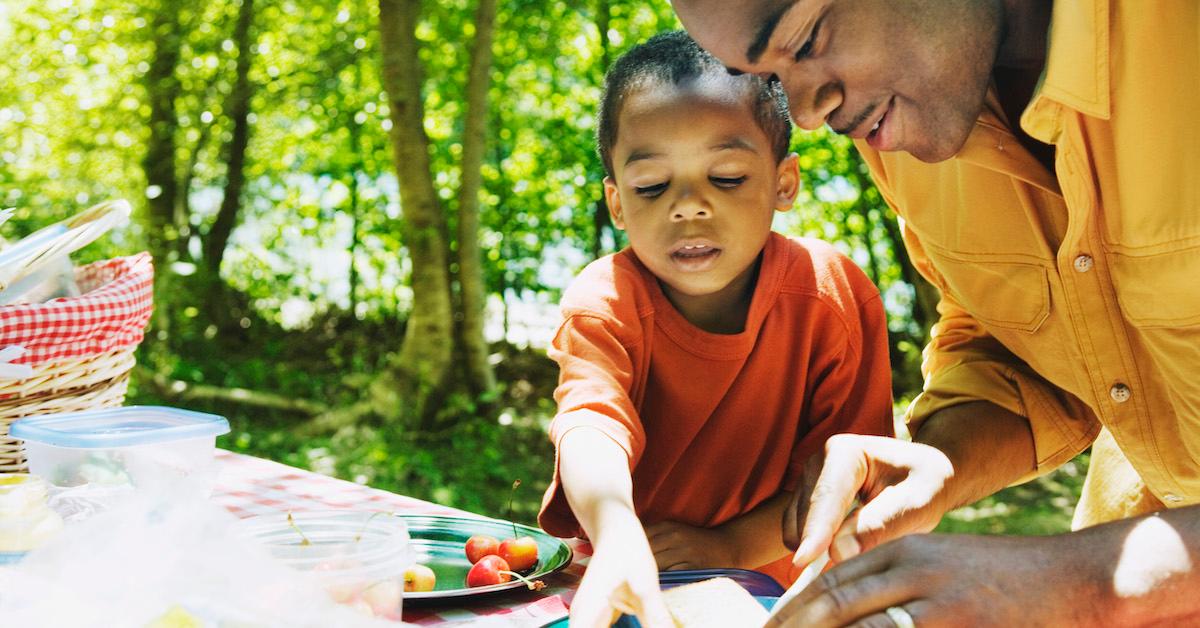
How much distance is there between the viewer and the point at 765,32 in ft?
4.51

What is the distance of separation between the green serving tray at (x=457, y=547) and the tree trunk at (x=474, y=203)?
3897 millimetres

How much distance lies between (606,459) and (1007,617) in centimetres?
51

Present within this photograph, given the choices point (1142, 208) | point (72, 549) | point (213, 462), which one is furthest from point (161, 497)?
point (1142, 208)

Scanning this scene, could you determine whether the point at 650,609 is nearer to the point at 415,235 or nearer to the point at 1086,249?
the point at 1086,249

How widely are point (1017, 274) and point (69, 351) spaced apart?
5.06 ft

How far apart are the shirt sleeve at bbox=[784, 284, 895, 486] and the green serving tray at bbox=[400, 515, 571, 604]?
405 millimetres

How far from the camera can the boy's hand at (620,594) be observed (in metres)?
1.07

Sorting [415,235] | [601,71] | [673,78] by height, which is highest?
[601,71]

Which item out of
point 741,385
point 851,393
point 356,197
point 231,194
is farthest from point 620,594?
point 231,194

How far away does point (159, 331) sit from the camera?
631 centimetres

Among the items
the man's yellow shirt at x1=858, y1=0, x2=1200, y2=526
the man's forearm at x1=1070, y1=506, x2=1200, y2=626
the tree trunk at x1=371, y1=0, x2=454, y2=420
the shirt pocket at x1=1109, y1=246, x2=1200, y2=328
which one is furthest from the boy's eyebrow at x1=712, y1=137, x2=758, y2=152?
the tree trunk at x1=371, y1=0, x2=454, y2=420

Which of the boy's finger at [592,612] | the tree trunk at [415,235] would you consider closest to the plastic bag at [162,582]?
the boy's finger at [592,612]

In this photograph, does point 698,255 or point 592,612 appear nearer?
point 592,612

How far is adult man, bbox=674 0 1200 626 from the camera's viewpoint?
3.43ft
